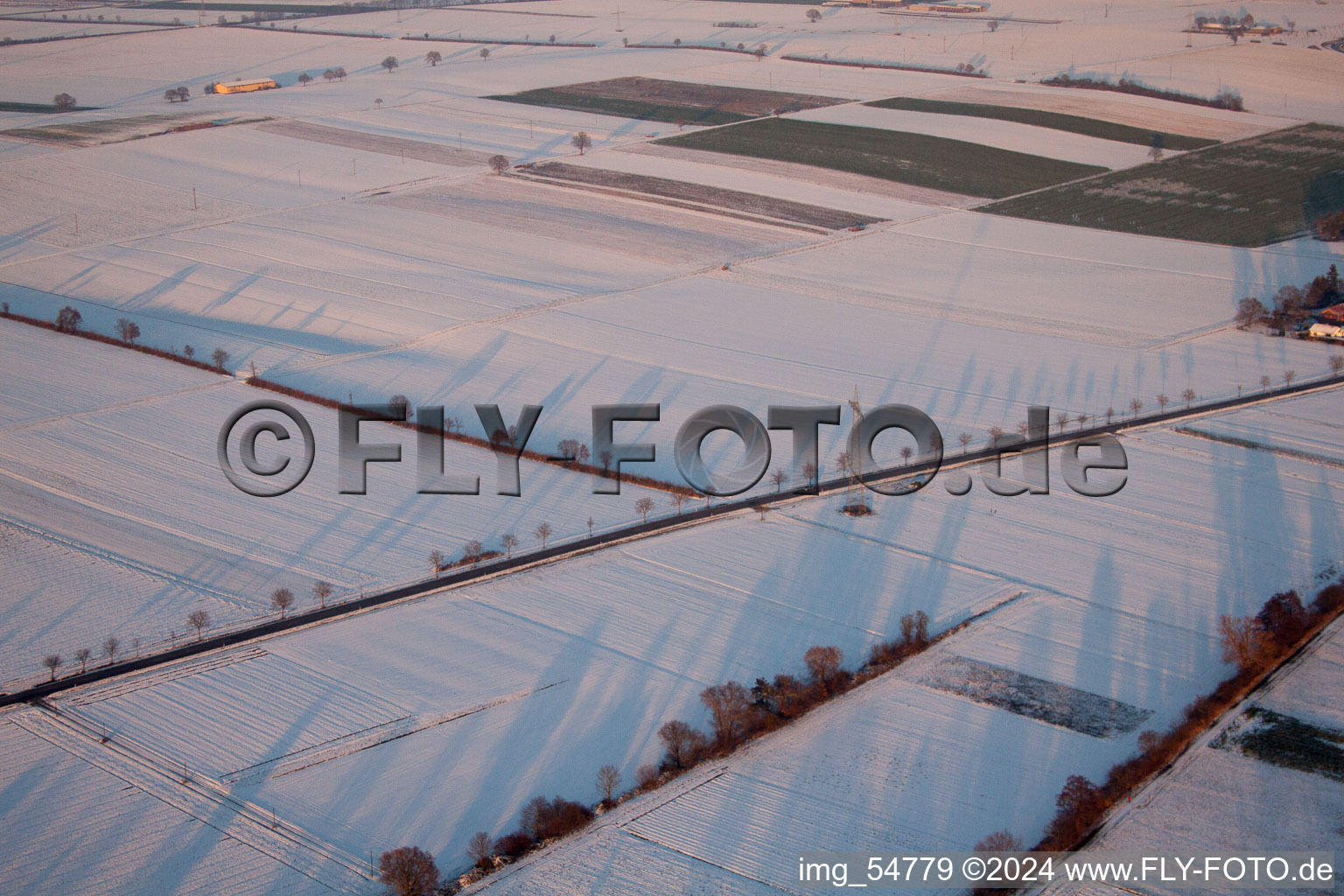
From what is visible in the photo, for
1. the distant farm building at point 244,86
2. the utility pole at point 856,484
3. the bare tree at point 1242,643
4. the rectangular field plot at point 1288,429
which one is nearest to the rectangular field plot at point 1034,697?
the bare tree at point 1242,643

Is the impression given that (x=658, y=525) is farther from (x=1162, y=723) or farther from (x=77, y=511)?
(x=77, y=511)

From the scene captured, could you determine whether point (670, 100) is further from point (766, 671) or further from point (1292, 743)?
point (1292, 743)

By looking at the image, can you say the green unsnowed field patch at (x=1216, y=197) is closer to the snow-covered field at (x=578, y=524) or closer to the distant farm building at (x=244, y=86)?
the snow-covered field at (x=578, y=524)

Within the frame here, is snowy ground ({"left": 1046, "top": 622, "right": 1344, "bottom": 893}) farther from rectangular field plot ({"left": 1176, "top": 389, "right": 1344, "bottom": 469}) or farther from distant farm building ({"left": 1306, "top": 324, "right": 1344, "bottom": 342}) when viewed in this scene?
distant farm building ({"left": 1306, "top": 324, "right": 1344, "bottom": 342})

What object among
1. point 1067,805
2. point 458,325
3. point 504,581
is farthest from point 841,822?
point 458,325

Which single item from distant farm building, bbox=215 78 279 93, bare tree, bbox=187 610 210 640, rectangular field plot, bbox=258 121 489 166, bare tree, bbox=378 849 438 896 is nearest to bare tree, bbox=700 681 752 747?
bare tree, bbox=378 849 438 896

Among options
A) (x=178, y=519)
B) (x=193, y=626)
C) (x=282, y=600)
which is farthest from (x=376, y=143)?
(x=193, y=626)
